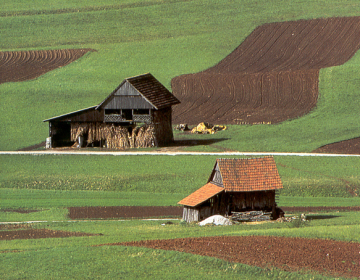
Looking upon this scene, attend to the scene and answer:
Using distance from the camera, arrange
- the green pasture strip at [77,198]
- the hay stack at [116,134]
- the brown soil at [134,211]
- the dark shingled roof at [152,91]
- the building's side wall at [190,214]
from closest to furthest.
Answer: the building's side wall at [190,214], the brown soil at [134,211], the green pasture strip at [77,198], the hay stack at [116,134], the dark shingled roof at [152,91]

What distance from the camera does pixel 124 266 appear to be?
26.7m

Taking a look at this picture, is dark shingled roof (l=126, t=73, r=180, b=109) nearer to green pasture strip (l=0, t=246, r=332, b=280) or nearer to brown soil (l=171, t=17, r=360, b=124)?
brown soil (l=171, t=17, r=360, b=124)

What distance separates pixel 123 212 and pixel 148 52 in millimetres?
56897

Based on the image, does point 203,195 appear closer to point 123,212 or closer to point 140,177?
point 123,212

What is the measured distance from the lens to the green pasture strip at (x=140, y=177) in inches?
1869

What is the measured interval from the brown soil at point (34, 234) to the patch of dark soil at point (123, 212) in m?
5.29

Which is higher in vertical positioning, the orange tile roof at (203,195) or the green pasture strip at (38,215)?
the orange tile roof at (203,195)

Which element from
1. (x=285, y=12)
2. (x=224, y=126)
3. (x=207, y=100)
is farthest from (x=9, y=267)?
(x=285, y=12)

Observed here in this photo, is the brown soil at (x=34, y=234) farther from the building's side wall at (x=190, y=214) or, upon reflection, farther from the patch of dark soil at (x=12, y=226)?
the building's side wall at (x=190, y=214)

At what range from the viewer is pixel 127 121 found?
214 ft

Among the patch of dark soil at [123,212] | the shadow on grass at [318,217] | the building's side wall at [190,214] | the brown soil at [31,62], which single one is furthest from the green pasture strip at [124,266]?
the brown soil at [31,62]

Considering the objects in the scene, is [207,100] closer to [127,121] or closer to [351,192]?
[127,121]

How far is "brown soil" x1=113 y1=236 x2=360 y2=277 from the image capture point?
2636 cm

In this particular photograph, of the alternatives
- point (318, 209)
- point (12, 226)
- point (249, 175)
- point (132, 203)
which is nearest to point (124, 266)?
point (12, 226)
